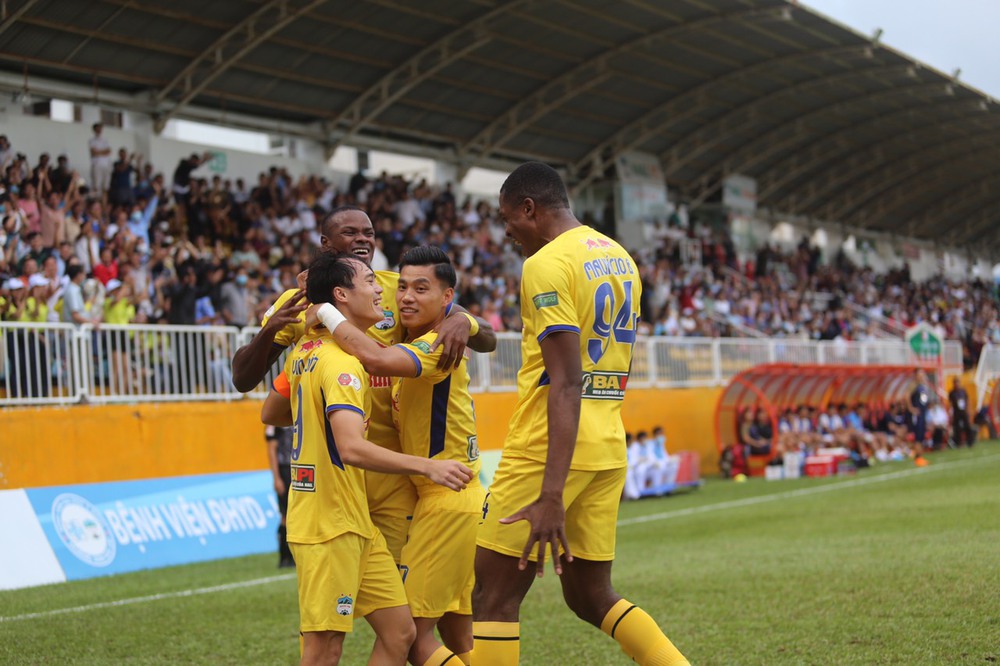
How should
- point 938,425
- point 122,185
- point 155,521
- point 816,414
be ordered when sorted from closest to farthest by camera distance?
point 155,521
point 122,185
point 816,414
point 938,425

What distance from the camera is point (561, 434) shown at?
4582 millimetres

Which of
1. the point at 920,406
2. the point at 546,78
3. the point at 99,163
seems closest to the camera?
the point at 99,163

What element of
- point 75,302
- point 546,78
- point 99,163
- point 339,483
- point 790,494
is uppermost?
point 546,78

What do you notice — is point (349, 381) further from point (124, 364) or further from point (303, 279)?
point (124, 364)

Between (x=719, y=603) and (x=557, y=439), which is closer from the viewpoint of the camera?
(x=557, y=439)

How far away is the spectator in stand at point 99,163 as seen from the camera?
20.4 m

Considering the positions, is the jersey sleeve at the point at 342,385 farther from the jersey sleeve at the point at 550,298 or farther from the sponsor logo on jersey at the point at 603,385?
the sponsor logo on jersey at the point at 603,385

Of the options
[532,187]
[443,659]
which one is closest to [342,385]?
[532,187]

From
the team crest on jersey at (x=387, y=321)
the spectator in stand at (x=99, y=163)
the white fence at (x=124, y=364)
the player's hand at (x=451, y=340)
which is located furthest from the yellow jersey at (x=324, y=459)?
the spectator in stand at (x=99, y=163)

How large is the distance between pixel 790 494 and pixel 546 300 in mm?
15953

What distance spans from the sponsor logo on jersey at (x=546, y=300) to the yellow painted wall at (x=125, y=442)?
9.85 m

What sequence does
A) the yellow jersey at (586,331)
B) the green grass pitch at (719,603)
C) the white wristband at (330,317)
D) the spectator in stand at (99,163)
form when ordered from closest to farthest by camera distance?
the yellow jersey at (586,331), the white wristband at (330,317), the green grass pitch at (719,603), the spectator in stand at (99,163)

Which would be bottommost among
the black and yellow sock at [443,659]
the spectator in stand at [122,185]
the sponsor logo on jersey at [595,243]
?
the black and yellow sock at [443,659]

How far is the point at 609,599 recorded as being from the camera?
5141 millimetres
